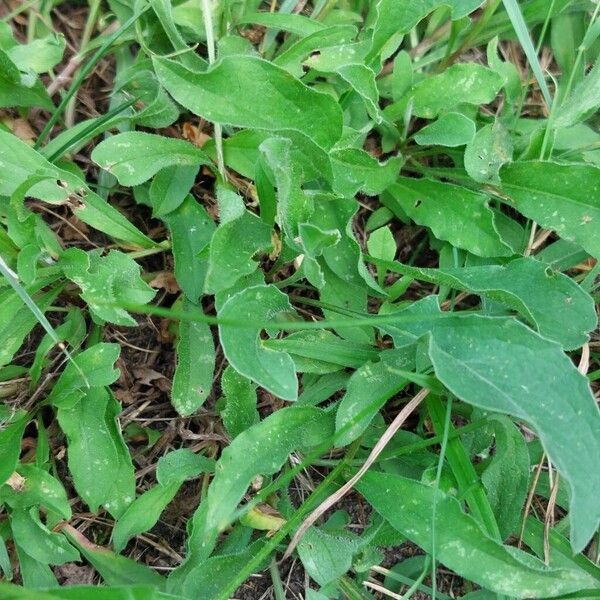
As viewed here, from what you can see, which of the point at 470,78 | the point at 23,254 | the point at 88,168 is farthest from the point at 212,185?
the point at 470,78

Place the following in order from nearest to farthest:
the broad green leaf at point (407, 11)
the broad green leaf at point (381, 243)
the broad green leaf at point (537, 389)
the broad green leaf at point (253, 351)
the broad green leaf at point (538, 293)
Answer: the broad green leaf at point (537, 389)
the broad green leaf at point (253, 351)
the broad green leaf at point (538, 293)
the broad green leaf at point (407, 11)
the broad green leaf at point (381, 243)

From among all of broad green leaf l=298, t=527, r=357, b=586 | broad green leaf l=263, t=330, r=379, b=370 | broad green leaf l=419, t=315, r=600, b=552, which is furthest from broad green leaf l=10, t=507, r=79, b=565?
broad green leaf l=419, t=315, r=600, b=552

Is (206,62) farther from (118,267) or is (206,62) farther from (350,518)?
(350,518)

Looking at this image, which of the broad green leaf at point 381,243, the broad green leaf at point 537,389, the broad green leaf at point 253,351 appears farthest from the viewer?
the broad green leaf at point 381,243

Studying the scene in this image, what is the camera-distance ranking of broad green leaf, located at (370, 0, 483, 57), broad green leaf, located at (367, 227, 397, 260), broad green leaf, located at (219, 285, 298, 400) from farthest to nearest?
broad green leaf, located at (367, 227, 397, 260) → broad green leaf, located at (370, 0, 483, 57) → broad green leaf, located at (219, 285, 298, 400)

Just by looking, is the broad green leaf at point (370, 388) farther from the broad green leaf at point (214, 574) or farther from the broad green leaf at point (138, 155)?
the broad green leaf at point (138, 155)

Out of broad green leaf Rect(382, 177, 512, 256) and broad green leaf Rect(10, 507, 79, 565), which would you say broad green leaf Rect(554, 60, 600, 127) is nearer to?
broad green leaf Rect(382, 177, 512, 256)

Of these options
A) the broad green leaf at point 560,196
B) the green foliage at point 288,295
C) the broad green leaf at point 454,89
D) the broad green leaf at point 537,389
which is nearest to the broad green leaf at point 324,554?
the green foliage at point 288,295
